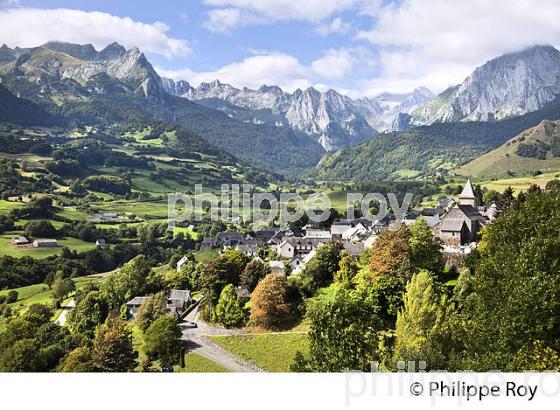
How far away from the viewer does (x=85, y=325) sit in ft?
134

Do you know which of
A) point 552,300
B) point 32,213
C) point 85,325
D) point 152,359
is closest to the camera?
point 552,300

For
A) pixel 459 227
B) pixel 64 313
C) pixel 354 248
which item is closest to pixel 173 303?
pixel 354 248

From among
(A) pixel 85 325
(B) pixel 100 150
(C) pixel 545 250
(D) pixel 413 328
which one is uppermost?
(B) pixel 100 150

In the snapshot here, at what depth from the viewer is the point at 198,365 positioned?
91.4 feet

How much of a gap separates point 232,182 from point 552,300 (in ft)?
539

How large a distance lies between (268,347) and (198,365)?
4.18m

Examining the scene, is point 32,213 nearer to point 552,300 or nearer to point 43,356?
point 43,356

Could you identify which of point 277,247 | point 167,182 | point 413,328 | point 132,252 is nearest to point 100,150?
point 167,182

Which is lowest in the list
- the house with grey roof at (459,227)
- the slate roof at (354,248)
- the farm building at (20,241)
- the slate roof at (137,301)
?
the slate roof at (137,301)

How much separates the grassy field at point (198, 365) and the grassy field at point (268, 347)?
5.89 ft

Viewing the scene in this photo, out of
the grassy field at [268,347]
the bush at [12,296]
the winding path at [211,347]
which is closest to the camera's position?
the grassy field at [268,347]

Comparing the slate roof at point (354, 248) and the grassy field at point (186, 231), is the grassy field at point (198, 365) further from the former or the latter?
the grassy field at point (186, 231)

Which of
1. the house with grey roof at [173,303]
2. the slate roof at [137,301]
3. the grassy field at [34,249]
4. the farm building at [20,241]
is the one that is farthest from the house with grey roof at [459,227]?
the farm building at [20,241]

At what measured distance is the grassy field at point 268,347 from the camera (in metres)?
27.2
